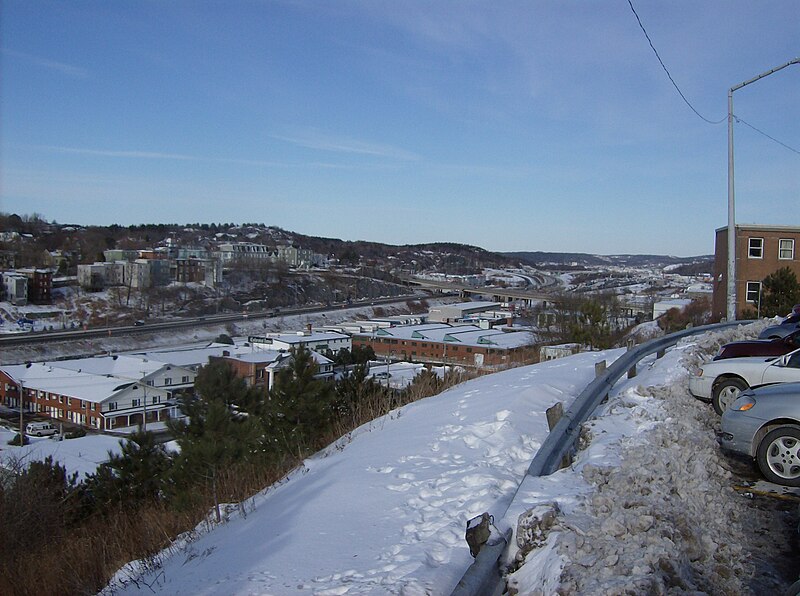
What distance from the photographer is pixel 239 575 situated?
4.37 metres

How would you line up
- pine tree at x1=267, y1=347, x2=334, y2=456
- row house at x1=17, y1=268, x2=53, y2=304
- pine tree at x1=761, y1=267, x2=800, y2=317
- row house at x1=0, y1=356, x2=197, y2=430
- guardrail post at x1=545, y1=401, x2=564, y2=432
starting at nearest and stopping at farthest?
guardrail post at x1=545, y1=401, x2=564, y2=432 → pine tree at x1=267, y1=347, x2=334, y2=456 → pine tree at x1=761, y1=267, x2=800, y2=317 → row house at x1=0, y1=356, x2=197, y2=430 → row house at x1=17, y1=268, x2=53, y2=304

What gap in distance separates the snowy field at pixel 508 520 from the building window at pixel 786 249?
26.5 meters

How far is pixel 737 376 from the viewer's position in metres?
8.34

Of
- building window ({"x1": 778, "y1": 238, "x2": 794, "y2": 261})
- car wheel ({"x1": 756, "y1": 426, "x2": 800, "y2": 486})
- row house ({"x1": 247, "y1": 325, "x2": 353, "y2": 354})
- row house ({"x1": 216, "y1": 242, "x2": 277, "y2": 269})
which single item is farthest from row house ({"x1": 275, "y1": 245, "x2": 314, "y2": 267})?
car wheel ({"x1": 756, "y1": 426, "x2": 800, "y2": 486})

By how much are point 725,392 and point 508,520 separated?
220 inches

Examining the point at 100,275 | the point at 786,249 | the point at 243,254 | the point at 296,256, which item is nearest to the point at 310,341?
the point at 786,249

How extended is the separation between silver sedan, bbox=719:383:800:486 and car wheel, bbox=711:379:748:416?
6.38ft

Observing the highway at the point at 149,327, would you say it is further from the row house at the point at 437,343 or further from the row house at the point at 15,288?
the row house at the point at 437,343

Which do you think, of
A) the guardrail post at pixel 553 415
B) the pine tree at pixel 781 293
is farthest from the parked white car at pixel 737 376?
the pine tree at pixel 781 293

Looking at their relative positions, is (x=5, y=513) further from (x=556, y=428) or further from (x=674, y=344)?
(x=674, y=344)

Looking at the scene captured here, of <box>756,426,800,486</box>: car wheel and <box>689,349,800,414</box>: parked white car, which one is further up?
<box>689,349,800,414</box>: parked white car

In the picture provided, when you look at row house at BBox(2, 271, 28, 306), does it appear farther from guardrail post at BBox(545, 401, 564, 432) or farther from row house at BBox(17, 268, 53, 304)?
Result: guardrail post at BBox(545, 401, 564, 432)

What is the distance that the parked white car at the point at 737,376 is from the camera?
26.8 feet

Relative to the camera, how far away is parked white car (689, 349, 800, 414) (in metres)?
8.16
